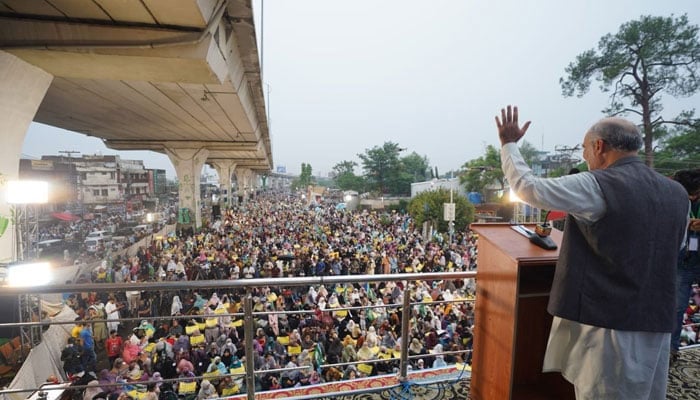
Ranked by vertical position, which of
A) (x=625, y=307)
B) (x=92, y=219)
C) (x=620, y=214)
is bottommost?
(x=92, y=219)

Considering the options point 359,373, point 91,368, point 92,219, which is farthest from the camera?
point 92,219

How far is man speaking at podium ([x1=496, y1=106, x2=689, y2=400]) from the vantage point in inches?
52.1

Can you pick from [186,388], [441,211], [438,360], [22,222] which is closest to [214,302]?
[186,388]

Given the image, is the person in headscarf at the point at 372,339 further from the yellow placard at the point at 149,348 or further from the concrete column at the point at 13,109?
the concrete column at the point at 13,109

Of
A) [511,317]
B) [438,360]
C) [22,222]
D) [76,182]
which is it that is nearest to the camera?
[511,317]

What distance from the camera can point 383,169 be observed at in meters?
55.0

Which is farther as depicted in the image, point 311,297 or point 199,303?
point 311,297

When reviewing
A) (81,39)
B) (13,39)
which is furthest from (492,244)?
(13,39)

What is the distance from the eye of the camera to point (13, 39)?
8.59 feet

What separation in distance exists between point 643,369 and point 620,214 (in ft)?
2.29

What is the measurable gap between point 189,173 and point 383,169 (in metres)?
40.9

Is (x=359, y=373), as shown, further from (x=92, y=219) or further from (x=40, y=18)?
(x=92, y=219)

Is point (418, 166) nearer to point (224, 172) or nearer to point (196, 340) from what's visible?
point (224, 172)

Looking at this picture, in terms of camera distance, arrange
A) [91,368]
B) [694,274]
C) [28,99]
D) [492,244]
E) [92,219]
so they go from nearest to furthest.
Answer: [492,244]
[694,274]
[28,99]
[91,368]
[92,219]
